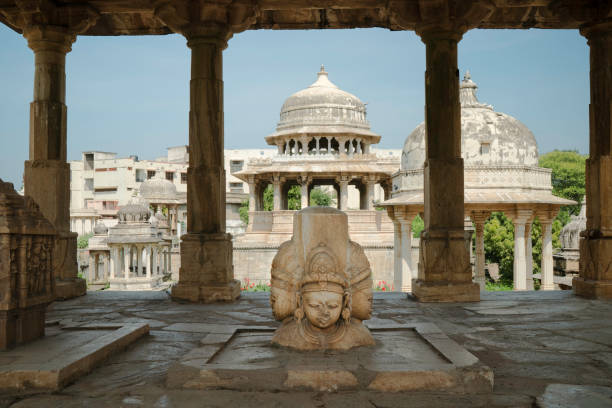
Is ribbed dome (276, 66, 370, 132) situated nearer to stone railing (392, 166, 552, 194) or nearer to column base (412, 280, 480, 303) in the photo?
stone railing (392, 166, 552, 194)

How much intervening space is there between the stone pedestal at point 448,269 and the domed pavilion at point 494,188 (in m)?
8.74

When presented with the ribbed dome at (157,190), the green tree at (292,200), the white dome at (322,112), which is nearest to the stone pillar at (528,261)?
the white dome at (322,112)

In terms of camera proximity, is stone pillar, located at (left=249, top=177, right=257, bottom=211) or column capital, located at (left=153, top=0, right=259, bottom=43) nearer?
column capital, located at (left=153, top=0, right=259, bottom=43)

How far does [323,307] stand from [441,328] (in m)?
1.64

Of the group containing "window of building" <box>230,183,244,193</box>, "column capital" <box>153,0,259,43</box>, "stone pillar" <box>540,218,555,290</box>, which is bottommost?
"stone pillar" <box>540,218,555,290</box>

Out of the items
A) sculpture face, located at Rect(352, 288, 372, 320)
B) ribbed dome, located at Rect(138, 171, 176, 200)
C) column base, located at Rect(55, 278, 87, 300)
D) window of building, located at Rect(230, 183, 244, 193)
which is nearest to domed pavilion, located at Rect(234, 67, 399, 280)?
ribbed dome, located at Rect(138, 171, 176, 200)

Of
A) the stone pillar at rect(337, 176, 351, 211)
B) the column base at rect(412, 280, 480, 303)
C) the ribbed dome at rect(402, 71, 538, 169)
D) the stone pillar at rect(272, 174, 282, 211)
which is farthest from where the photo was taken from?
the stone pillar at rect(272, 174, 282, 211)

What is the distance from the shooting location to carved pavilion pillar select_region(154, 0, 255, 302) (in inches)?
245

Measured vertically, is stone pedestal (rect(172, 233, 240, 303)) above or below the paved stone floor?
above

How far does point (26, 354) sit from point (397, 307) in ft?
11.7

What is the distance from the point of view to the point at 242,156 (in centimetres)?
5997

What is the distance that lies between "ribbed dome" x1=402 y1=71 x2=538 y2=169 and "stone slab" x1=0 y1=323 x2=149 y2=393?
1308cm

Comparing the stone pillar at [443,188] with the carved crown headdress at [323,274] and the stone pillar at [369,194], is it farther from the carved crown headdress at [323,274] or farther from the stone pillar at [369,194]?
the stone pillar at [369,194]

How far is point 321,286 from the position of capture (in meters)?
3.41
